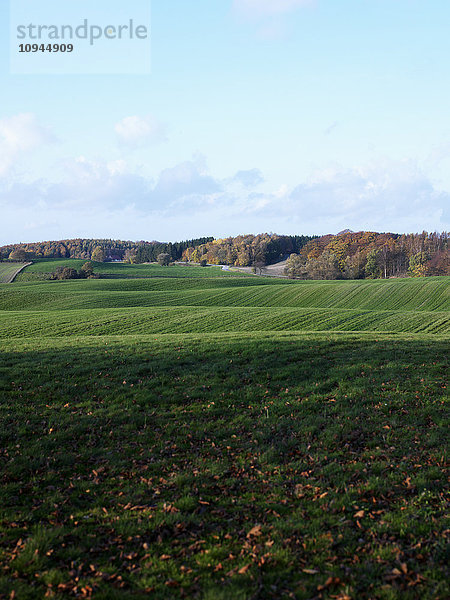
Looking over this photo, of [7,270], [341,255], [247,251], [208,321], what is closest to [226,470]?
[208,321]

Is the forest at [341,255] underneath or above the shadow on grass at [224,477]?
above

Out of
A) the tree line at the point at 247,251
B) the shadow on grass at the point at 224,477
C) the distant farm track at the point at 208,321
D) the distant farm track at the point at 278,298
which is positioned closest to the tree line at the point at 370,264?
Answer: the tree line at the point at 247,251

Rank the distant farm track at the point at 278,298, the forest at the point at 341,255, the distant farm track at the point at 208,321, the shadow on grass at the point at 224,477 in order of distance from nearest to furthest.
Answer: the shadow on grass at the point at 224,477 → the distant farm track at the point at 208,321 → the distant farm track at the point at 278,298 → the forest at the point at 341,255

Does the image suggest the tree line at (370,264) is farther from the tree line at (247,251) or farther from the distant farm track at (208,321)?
the distant farm track at (208,321)

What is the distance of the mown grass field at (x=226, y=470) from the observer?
6.13m

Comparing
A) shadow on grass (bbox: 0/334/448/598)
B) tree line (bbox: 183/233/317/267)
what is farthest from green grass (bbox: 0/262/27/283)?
shadow on grass (bbox: 0/334/448/598)

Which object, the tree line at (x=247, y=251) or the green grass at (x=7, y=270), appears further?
the tree line at (x=247, y=251)

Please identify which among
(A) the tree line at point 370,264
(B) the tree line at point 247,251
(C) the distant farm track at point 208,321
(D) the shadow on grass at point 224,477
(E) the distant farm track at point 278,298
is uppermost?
(B) the tree line at point 247,251

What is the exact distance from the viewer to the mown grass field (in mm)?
6129

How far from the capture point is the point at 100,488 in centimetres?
885

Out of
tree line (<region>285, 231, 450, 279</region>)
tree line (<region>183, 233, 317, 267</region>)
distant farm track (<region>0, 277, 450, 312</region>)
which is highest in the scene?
tree line (<region>183, 233, 317, 267</region>)

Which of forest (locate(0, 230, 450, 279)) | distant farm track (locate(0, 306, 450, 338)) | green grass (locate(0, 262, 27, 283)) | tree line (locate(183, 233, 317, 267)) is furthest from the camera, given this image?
tree line (locate(183, 233, 317, 267))

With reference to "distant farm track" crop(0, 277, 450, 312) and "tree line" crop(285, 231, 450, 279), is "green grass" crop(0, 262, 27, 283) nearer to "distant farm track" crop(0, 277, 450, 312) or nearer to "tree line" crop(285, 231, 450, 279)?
"distant farm track" crop(0, 277, 450, 312)

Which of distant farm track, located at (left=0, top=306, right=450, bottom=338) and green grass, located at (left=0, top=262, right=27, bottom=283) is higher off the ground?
green grass, located at (left=0, top=262, right=27, bottom=283)
